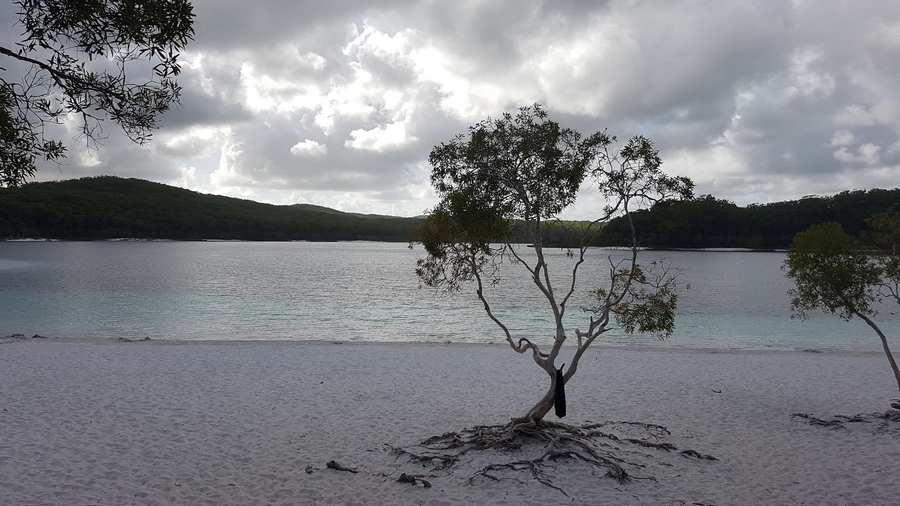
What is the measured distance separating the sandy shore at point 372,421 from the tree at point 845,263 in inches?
119

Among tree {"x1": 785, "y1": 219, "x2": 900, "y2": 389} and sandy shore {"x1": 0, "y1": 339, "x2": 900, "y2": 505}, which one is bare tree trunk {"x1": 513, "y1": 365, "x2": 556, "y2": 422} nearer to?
sandy shore {"x1": 0, "y1": 339, "x2": 900, "y2": 505}

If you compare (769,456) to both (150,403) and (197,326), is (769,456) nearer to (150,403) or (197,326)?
(150,403)

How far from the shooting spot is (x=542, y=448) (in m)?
11.9

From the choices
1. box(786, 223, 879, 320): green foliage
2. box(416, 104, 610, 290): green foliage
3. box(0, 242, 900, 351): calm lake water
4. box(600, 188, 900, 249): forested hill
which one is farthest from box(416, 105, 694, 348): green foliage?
box(600, 188, 900, 249): forested hill

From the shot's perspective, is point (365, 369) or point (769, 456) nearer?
point (769, 456)

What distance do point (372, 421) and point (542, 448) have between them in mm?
4684

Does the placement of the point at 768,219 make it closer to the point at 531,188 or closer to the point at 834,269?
the point at 834,269

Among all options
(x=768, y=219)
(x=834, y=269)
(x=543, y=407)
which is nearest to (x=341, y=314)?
(x=543, y=407)

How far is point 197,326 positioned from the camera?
36.1 m

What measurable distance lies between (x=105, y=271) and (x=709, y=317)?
76838 millimetres

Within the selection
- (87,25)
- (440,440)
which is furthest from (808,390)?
(87,25)

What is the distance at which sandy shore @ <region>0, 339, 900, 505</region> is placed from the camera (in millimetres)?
10266

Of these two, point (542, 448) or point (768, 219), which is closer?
point (542, 448)

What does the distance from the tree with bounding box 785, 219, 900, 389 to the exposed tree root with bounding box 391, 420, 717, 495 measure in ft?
17.4
